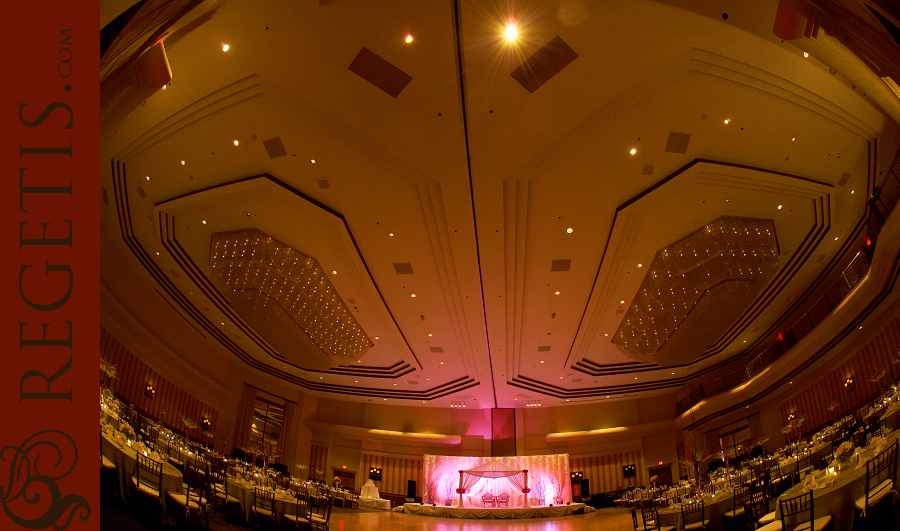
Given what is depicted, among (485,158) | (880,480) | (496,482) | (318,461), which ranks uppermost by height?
(485,158)

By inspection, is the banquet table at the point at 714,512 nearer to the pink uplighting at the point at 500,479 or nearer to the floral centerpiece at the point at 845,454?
the floral centerpiece at the point at 845,454

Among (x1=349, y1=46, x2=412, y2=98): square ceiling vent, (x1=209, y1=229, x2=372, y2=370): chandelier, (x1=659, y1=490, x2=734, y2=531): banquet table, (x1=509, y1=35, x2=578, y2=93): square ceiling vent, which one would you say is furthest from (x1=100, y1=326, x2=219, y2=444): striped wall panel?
(x1=659, y1=490, x2=734, y2=531): banquet table

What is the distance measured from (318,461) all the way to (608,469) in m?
9.63

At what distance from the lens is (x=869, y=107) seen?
558 cm

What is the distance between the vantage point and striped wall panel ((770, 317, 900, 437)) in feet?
28.8

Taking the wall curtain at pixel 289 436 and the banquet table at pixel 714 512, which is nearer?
the banquet table at pixel 714 512

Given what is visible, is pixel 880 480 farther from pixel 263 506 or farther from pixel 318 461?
pixel 318 461

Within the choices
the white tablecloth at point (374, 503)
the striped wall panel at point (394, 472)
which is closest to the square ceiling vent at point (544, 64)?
the white tablecloth at point (374, 503)

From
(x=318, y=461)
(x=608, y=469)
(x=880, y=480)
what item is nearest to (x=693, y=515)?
(x=880, y=480)

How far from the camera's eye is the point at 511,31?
4.48m

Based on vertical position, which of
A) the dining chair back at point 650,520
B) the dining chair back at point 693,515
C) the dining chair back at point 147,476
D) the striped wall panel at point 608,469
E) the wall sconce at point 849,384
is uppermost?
the wall sconce at point 849,384

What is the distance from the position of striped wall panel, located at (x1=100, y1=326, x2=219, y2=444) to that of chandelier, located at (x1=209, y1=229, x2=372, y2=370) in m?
2.73

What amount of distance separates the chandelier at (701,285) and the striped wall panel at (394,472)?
9.84 meters

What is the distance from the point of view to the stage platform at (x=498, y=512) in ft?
42.2
